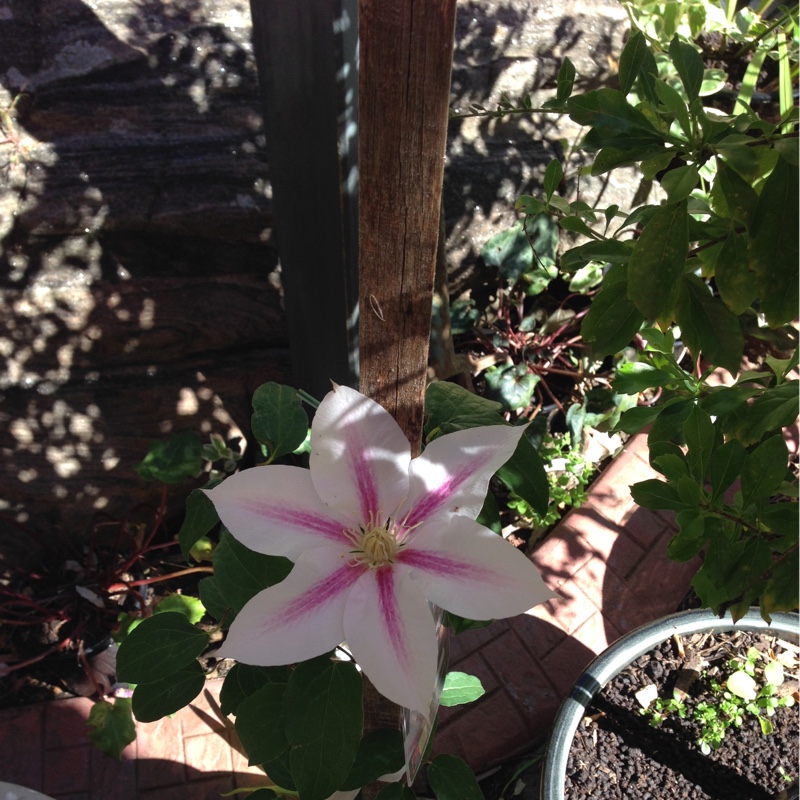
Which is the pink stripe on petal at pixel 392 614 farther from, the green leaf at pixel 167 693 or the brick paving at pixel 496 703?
the brick paving at pixel 496 703

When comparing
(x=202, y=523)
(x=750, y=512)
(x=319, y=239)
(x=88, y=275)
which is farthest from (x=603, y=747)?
(x=88, y=275)

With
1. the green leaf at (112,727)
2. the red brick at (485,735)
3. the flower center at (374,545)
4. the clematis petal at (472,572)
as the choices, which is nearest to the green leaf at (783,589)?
the clematis petal at (472,572)

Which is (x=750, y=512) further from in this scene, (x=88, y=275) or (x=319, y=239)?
(x=88, y=275)

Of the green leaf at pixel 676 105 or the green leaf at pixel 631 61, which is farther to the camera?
the green leaf at pixel 631 61

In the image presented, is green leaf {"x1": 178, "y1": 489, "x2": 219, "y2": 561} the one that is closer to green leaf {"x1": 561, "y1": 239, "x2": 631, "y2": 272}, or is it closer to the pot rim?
green leaf {"x1": 561, "y1": 239, "x2": 631, "y2": 272}

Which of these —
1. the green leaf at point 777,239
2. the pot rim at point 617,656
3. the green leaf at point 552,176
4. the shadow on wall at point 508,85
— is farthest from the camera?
the shadow on wall at point 508,85

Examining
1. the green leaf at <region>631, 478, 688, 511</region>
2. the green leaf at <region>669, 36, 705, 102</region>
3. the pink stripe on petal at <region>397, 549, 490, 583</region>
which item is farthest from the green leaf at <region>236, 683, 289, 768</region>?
the green leaf at <region>669, 36, 705, 102</region>

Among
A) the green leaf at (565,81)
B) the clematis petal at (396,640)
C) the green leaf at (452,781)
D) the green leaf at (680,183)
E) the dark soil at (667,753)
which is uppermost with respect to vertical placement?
the green leaf at (565,81)
